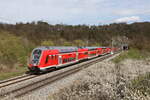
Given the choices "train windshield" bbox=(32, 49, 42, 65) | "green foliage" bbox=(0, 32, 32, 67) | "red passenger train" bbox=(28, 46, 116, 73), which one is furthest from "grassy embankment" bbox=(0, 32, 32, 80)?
"train windshield" bbox=(32, 49, 42, 65)

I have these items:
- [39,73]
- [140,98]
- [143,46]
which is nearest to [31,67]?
Answer: [39,73]

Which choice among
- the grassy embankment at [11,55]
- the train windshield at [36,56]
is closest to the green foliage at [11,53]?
the grassy embankment at [11,55]

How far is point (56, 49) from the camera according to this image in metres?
20.4

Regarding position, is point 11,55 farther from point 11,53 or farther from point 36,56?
point 36,56

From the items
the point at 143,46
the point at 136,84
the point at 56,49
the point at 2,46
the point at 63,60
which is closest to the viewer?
the point at 136,84

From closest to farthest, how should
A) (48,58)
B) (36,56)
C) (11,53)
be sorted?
(36,56)
(48,58)
(11,53)

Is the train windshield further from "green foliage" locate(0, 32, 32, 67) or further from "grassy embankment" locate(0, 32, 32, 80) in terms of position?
"green foliage" locate(0, 32, 32, 67)

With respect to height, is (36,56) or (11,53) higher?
(36,56)

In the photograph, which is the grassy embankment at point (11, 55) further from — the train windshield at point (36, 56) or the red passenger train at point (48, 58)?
the train windshield at point (36, 56)

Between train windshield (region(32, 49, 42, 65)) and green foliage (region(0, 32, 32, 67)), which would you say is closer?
train windshield (region(32, 49, 42, 65))

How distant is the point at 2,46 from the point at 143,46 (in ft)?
70.9

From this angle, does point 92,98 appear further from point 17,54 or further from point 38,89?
point 17,54

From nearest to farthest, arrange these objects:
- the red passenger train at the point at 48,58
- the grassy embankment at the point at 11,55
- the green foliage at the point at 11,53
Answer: the red passenger train at the point at 48,58, the grassy embankment at the point at 11,55, the green foliage at the point at 11,53

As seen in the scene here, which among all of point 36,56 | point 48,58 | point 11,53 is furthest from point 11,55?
point 48,58
